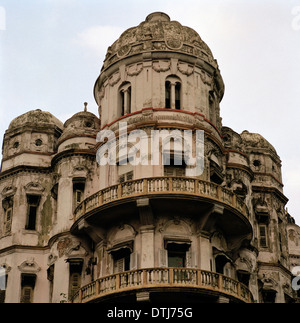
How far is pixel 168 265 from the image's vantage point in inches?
1537

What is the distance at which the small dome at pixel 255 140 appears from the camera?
53.2 m

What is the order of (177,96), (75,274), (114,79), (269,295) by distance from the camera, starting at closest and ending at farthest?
→ (75,274)
(177,96)
(114,79)
(269,295)

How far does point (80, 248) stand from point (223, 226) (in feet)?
26.3

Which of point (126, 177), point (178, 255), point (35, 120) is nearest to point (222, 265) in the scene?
point (178, 255)

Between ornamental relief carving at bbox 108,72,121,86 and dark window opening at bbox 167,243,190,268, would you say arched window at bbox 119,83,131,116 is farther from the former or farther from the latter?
dark window opening at bbox 167,243,190,268

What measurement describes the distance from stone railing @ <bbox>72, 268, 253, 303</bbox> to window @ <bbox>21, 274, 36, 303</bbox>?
694 centimetres

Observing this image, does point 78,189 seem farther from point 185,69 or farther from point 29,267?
point 185,69

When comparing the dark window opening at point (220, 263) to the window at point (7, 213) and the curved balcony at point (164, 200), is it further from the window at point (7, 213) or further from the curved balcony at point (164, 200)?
the window at point (7, 213)

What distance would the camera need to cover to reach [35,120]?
50.1m

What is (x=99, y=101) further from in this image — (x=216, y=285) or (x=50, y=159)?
(x=216, y=285)

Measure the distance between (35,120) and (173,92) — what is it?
424 inches

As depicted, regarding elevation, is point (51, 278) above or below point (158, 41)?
below

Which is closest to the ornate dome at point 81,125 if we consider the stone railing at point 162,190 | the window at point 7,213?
the window at point 7,213
